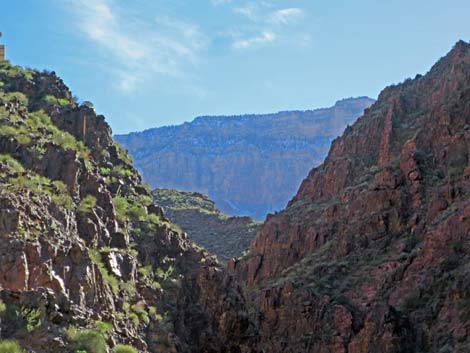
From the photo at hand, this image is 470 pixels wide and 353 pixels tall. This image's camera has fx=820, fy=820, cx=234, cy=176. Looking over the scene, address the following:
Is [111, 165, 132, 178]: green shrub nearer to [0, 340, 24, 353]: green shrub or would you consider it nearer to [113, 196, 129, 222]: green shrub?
[113, 196, 129, 222]: green shrub

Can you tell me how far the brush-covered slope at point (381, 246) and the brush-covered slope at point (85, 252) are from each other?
6223 millimetres

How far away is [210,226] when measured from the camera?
93.3 m

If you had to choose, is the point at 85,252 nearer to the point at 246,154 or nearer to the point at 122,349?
the point at 122,349

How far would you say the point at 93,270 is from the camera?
1004 inches

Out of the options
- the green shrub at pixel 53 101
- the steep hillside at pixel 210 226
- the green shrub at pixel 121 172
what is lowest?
the green shrub at pixel 121 172

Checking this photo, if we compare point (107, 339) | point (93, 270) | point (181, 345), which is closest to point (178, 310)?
point (181, 345)

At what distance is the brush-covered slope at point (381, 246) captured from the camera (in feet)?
138

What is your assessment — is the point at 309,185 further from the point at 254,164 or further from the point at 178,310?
the point at 254,164

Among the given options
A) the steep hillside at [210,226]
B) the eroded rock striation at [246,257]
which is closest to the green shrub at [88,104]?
the eroded rock striation at [246,257]

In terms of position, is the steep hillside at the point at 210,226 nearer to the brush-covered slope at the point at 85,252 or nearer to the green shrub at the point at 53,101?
the green shrub at the point at 53,101

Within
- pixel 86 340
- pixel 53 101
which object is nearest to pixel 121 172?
pixel 53 101

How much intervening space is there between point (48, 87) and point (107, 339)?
20986 mm

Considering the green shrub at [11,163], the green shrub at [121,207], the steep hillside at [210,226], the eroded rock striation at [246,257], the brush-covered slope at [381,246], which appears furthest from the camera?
the steep hillside at [210,226]

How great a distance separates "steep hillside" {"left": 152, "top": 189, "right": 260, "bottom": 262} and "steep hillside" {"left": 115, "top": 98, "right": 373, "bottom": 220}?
225ft
